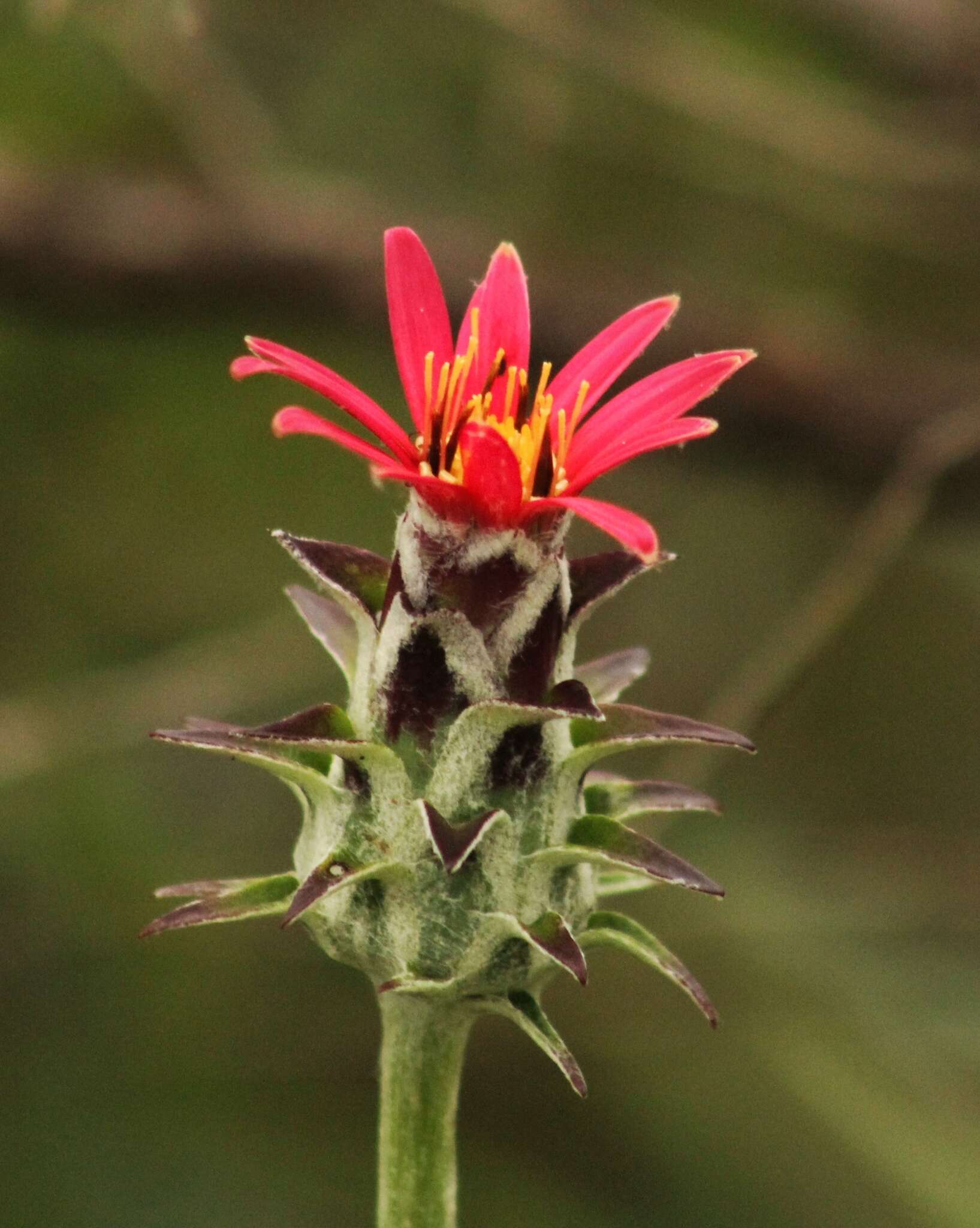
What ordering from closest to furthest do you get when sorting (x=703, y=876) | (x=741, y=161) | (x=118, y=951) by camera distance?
1. (x=703, y=876)
2. (x=118, y=951)
3. (x=741, y=161)

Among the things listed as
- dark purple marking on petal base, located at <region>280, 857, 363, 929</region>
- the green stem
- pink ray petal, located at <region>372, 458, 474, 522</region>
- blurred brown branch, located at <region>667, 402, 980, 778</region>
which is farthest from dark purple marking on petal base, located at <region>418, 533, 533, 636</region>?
blurred brown branch, located at <region>667, 402, 980, 778</region>

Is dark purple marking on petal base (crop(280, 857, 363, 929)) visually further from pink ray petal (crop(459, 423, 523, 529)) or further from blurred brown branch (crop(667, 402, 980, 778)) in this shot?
blurred brown branch (crop(667, 402, 980, 778))

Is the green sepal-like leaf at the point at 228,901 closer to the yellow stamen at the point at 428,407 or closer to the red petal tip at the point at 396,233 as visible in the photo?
the yellow stamen at the point at 428,407

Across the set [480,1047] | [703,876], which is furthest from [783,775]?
[703,876]

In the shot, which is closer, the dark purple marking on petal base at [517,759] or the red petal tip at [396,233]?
the dark purple marking on petal base at [517,759]

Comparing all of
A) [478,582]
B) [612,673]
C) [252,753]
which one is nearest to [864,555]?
[612,673]

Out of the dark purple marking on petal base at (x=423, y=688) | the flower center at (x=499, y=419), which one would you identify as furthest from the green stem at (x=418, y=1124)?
the flower center at (x=499, y=419)

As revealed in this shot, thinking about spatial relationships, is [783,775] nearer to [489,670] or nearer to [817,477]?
[817,477]
